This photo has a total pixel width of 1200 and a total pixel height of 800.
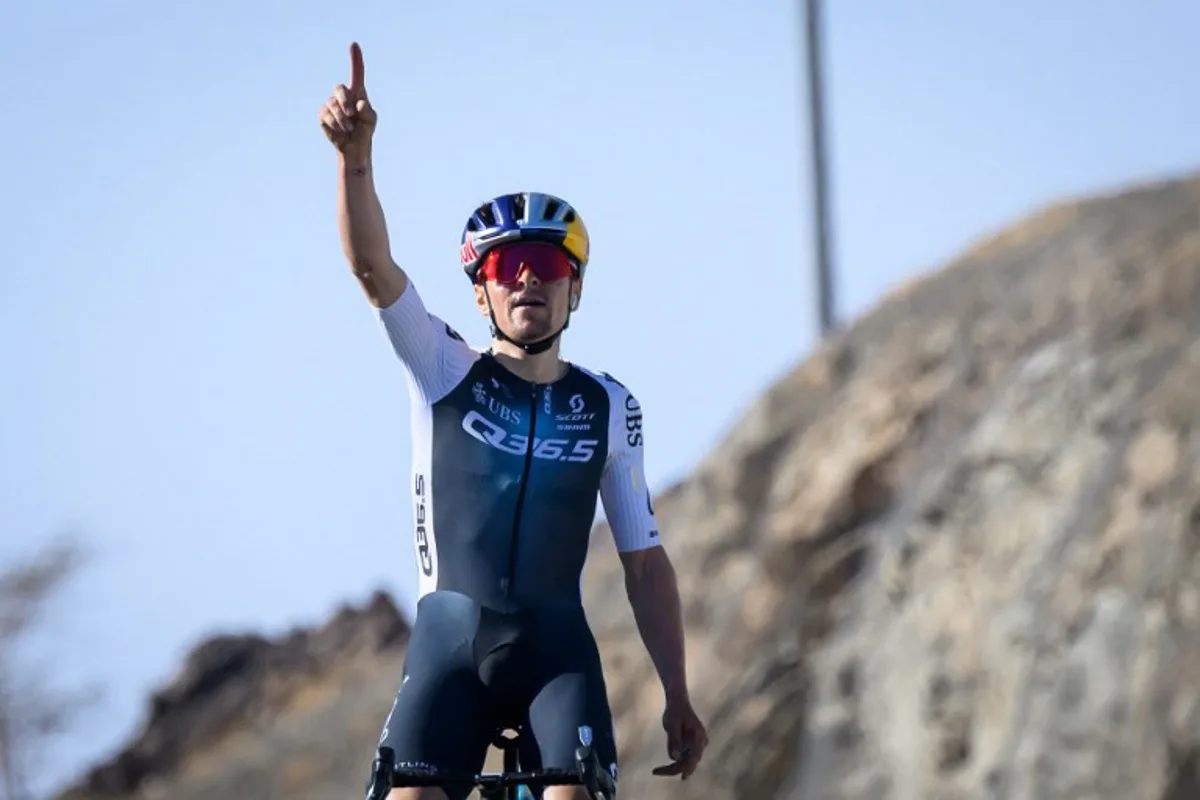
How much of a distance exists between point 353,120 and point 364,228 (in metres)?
0.34

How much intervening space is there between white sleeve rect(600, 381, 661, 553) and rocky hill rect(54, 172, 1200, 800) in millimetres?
12350

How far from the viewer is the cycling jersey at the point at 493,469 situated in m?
8.31

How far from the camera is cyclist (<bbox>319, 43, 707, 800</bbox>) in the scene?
8188mm

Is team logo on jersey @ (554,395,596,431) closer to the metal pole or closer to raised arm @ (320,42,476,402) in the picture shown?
raised arm @ (320,42,476,402)

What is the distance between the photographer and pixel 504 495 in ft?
27.3

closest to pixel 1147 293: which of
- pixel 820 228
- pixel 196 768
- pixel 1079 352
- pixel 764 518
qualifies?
pixel 1079 352

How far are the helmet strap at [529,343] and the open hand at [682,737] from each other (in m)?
1.27

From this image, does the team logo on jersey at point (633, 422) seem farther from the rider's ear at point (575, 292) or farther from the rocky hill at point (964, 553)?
the rocky hill at point (964, 553)

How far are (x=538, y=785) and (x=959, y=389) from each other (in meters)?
18.1

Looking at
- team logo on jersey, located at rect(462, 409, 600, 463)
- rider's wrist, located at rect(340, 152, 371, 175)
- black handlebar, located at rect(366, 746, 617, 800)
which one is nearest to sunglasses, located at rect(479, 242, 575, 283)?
team logo on jersey, located at rect(462, 409, 600, 463)

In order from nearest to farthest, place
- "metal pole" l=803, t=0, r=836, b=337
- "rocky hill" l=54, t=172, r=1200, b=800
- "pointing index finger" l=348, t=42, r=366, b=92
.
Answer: "pointing index finger" l=348, t=42, r=366, b=92
"rocky hill" l=54, t=172, r=1200, b=800
"metal pole" l=803, t=0, r=836, b=337

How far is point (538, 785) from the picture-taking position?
8.14 meters

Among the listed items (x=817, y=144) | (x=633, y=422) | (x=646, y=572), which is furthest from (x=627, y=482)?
(x=817, y=144)

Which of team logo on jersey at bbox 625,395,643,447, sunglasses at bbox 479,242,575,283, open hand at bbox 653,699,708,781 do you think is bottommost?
open hand at bbox 653,699,708,781
